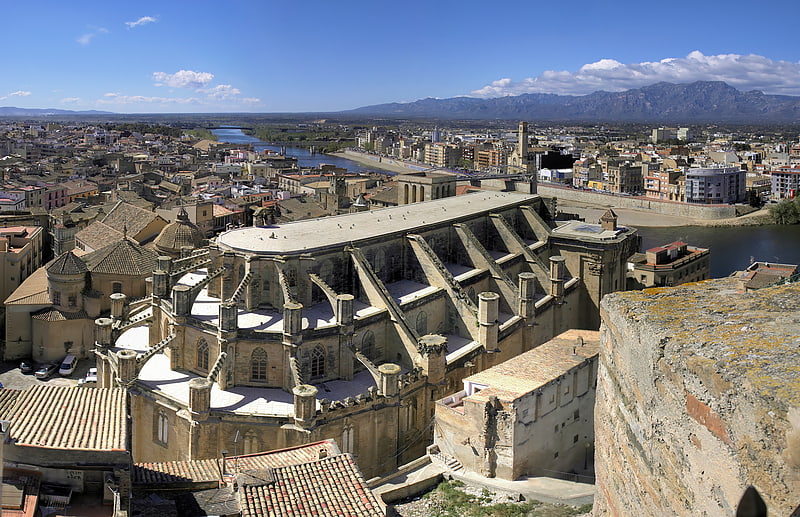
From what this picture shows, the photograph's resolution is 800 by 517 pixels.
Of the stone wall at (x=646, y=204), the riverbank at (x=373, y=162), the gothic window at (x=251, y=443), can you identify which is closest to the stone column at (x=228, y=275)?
the gothic window at (x=251, y=443)

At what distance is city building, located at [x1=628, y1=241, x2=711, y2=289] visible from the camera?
43.2 metres

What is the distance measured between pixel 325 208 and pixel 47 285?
3079 centimetres

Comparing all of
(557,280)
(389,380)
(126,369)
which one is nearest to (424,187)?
(557,280)

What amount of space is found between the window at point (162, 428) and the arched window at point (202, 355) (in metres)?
2.19

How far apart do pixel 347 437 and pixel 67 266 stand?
18847 millimetres

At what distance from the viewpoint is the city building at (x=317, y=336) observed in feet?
69.4

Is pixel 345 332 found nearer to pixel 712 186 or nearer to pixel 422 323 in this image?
pixel 422 323

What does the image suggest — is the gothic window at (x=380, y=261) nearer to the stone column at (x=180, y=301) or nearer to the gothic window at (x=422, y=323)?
the gothic window at (x=422, y=323)

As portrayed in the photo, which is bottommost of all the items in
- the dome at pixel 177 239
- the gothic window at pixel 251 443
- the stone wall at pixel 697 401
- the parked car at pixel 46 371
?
the parked car at pixel 46 371

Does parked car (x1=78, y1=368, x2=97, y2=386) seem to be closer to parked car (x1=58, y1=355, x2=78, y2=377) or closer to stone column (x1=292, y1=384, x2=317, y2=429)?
parked car (x1=58, y1=355, x2=78, y2=377)

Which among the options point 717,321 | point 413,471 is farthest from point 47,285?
point 717,321

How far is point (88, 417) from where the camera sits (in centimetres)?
1338

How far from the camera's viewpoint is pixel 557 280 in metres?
32.7

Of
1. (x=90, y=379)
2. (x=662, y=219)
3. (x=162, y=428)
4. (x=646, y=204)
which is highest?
(x=646, y=204)
